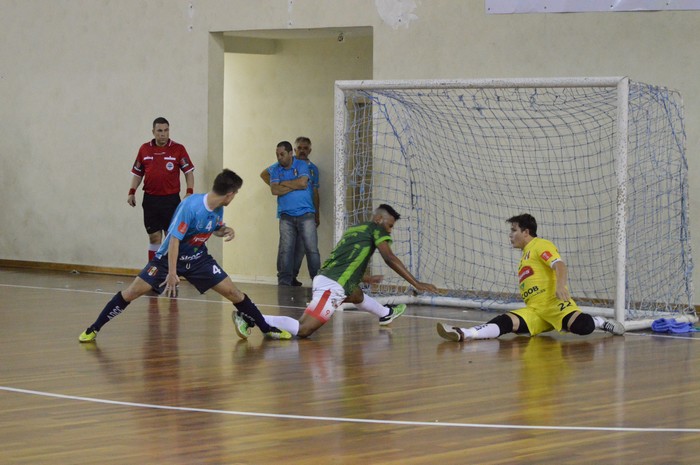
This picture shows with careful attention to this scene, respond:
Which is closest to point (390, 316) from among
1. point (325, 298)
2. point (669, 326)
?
point (325, 298)

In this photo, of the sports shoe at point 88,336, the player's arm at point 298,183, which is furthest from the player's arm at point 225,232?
the player's arm at point 298,183

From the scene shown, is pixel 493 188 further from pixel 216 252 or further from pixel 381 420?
pixel 381 420

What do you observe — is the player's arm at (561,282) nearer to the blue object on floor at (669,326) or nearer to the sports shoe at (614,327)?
the sports shoe at (614,327)

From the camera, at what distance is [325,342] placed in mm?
8555

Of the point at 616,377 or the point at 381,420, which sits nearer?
the point at 381,420

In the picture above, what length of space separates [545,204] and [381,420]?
620 cm

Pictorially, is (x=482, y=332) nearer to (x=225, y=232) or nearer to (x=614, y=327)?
(x=614, y=327)

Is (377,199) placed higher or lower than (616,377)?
higher

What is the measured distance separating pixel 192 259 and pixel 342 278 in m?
1.16

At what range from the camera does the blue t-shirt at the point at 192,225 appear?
810 centimetres

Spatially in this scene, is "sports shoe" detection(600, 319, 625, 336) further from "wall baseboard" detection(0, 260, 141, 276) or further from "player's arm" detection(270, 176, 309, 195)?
"wall baseboard" detection(0, 260, 141, 276)

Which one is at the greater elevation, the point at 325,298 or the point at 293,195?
the point at 293,195

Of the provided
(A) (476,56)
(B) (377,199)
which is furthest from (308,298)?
(A) (476,56)

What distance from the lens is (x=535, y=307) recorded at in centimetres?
885
